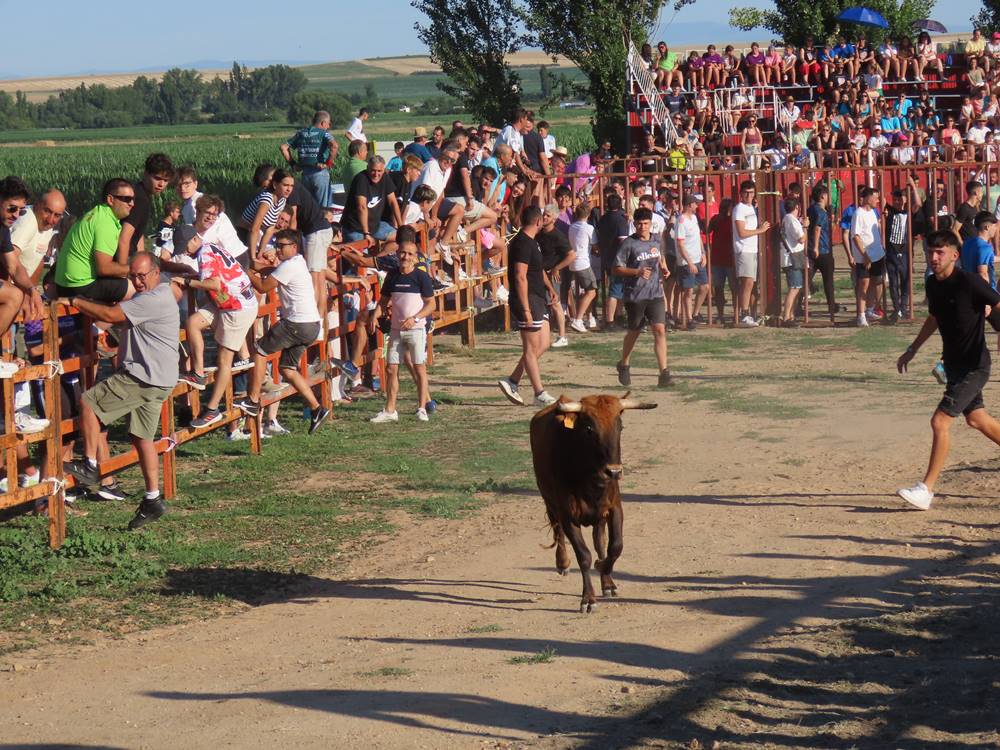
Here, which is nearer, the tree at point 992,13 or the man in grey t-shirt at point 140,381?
the man in grey t-shirt at point 140,381

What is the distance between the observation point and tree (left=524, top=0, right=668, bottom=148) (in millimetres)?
43469

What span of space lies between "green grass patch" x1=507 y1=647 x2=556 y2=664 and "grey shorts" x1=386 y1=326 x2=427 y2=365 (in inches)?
284

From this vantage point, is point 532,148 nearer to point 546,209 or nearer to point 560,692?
point 546,209

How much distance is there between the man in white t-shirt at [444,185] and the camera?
19188 mm

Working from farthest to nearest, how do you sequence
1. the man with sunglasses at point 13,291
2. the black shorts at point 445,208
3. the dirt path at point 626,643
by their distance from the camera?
the black shorts at point 445,208 < the man with sunglasses at point 13,291 < the dirt path at point 626,643

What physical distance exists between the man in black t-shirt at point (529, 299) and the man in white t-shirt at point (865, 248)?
263 inches

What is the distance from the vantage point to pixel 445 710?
7.23 meters

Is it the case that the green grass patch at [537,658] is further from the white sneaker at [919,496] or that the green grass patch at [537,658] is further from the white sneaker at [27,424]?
the white sneaker at [27,424]

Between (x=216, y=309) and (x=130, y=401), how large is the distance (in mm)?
1866

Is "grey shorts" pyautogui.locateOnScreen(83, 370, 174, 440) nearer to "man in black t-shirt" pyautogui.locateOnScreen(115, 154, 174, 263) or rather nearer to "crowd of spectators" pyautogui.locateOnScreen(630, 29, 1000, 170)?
"man in black t-shirt" pyautogui.locateOnScreen(115, 154, 174, 263)

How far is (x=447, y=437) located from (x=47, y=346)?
192 inches

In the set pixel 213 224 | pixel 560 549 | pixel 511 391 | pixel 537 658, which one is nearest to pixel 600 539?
pixel 560 549

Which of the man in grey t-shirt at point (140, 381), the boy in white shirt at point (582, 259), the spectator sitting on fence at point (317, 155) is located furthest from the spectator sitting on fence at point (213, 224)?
the boy in white shirt at point (582, 259)

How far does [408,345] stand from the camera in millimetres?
15094
